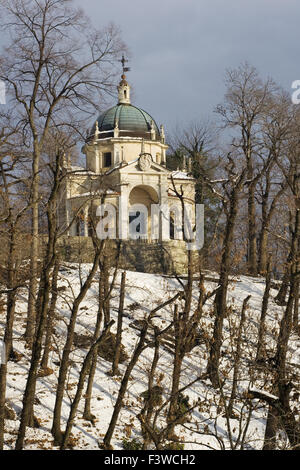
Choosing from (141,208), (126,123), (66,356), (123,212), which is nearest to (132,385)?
(66,356)

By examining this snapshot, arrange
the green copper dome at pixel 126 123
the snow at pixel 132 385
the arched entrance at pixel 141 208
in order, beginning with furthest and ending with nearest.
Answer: the green copper dome at pixel 126 123, the arched entrance at pixel 141 208, the snow at pixel 132 385

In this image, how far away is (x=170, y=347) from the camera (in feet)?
80.2

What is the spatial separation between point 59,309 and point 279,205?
13.6m

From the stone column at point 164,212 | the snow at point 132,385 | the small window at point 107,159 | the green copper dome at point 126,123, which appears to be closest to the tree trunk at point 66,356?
the snow at point 132,385

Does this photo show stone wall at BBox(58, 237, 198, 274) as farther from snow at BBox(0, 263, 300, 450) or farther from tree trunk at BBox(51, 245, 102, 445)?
tree trunk at BBox(51, 245, 102, 445)

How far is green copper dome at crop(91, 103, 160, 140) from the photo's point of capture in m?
45.2

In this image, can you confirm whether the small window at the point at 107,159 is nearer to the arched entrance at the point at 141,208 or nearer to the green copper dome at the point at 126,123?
the green copper dome at the point at 126,123

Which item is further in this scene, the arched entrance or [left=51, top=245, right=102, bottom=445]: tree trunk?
the arched entrance

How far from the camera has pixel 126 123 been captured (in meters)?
45.6

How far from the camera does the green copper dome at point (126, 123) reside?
45.2 m

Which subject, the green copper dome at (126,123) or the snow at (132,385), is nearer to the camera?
the snow at (132,385)

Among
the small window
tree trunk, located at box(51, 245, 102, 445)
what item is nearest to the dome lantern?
the small window

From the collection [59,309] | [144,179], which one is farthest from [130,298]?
[144,179]
